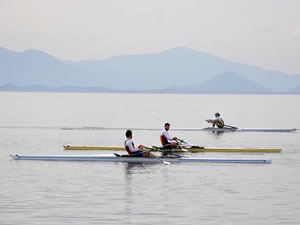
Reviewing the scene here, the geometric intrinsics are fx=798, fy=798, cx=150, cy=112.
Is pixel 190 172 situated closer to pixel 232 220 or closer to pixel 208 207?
pixel 208 207

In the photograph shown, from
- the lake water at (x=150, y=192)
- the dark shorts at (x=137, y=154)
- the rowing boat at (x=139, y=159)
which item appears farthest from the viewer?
the rowing boat at (x=139, y=159)

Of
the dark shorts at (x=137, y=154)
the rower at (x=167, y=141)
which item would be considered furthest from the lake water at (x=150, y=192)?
the rower at (x=167, y=141)

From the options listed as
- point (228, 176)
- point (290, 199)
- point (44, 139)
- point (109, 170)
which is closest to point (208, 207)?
point (290, 199)

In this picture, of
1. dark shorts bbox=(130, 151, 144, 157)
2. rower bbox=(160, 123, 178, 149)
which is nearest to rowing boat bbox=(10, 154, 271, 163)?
dark shorts bbox=(130, 151, 144, 157)

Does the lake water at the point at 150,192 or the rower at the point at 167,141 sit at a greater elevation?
the rower at the point at 167,141

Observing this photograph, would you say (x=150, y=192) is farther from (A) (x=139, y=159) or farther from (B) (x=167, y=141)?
(B) (x=167, y=141)

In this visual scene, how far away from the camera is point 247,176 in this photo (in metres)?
30.2

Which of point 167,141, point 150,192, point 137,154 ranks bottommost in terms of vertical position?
point 150,192

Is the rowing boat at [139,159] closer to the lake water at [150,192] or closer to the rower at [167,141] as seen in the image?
the lake water at [150,192]

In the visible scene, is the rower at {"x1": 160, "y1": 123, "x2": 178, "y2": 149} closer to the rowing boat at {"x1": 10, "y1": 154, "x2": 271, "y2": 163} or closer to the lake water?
the lake water

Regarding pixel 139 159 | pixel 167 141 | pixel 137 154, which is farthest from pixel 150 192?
pixel 167 141

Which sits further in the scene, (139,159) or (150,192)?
(139,159)

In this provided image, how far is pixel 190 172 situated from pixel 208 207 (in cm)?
783

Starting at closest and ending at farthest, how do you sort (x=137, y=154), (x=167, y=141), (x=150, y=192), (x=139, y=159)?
(x=150, y=192) → (x=137, y=154) → (x=139, y=159) → (x=167, y=141)
